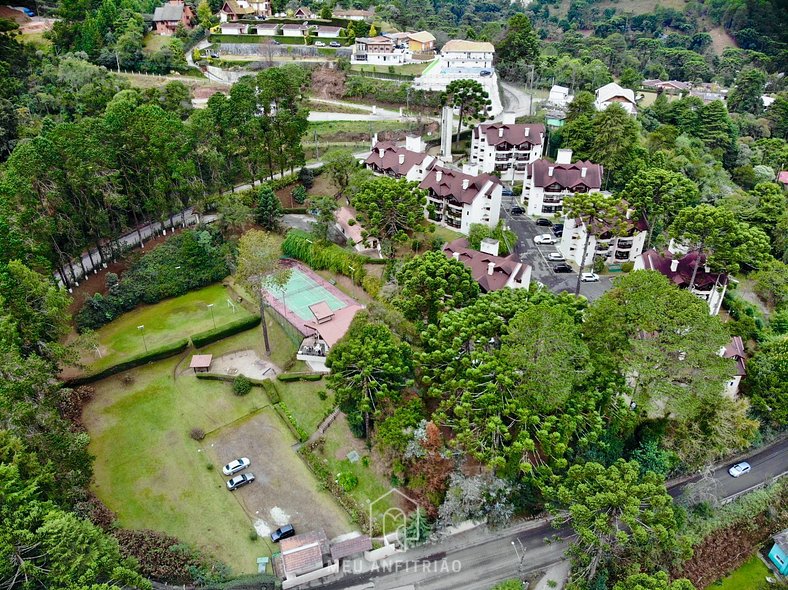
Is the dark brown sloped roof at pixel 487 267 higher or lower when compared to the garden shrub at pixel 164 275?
higher

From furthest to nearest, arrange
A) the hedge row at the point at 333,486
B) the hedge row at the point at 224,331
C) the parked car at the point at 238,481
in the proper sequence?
the hedge row at the point at 224,331 < the parked car at the point at 238,481 < the hedge row at the point at 333,486

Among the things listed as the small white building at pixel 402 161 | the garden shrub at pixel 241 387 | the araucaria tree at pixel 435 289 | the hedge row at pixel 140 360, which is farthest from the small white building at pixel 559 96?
the hedge row at pixel 140 360

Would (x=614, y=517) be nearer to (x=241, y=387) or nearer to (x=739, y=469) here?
(x=739, y=469)

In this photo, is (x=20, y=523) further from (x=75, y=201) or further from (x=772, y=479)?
(x=772, y=479)

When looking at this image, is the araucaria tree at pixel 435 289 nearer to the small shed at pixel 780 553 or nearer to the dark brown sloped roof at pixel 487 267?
the dark brown sloped roof at pixel 487 267

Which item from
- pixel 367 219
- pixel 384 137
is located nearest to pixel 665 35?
pixel 384 137
